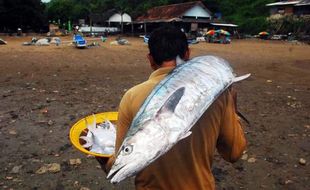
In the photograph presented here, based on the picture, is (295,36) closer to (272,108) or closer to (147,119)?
(272,108)

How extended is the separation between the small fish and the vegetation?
42802 millimetres

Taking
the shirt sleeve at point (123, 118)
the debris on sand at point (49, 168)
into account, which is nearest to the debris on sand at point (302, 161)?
the debris on sand at point (49, 168)

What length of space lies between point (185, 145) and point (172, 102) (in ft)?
1.10

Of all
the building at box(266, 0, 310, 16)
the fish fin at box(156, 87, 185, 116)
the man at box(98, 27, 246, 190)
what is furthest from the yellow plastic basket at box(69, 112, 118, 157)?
the building at box(266, 0, 310, 16)

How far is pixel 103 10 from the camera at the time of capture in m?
69.3

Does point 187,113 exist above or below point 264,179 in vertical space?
above

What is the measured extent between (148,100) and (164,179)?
478 mm

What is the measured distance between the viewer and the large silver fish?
1.60 meters

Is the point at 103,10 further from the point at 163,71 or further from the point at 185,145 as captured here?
the point at 185,145

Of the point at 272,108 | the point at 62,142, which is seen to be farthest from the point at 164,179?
the point at 272,108

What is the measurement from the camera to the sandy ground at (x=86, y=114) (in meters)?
4.65

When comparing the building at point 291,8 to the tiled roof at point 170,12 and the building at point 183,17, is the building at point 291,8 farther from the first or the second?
the tiled roof at point 170,12

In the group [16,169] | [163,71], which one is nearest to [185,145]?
[163,71]

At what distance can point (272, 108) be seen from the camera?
7973 millimetres
